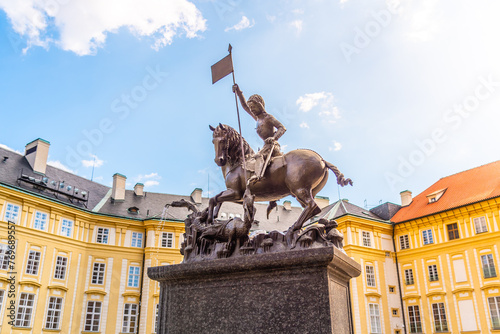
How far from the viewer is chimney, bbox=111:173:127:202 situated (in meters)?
44.9

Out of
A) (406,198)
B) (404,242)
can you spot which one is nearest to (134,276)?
(404,242)

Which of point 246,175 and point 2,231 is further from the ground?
point 2,231

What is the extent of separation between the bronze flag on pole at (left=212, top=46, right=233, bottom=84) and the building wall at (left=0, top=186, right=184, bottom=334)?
3103 cm

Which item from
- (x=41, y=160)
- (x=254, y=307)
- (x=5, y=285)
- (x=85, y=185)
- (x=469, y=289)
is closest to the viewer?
(x=254, y=307)

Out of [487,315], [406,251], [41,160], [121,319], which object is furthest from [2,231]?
[487,315]

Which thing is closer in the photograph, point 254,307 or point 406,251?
point 254,307

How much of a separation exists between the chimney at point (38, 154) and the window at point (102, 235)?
25.5 feet

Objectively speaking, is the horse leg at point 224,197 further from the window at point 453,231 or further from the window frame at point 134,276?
the window at point 453,231

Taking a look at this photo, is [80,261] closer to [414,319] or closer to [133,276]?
[133,276]

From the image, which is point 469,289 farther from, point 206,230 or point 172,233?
point 206,230

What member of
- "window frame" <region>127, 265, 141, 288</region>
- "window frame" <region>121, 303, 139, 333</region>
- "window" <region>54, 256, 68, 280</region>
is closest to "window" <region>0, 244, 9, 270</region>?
"window" <region>54, 256, 68, 280</region>

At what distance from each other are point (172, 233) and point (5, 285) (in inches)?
588

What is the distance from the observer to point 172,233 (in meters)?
42.2

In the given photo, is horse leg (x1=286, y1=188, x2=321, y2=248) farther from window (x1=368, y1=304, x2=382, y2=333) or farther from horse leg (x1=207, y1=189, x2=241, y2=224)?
window (x1=368, y1=304, x2=382, y2=333)
